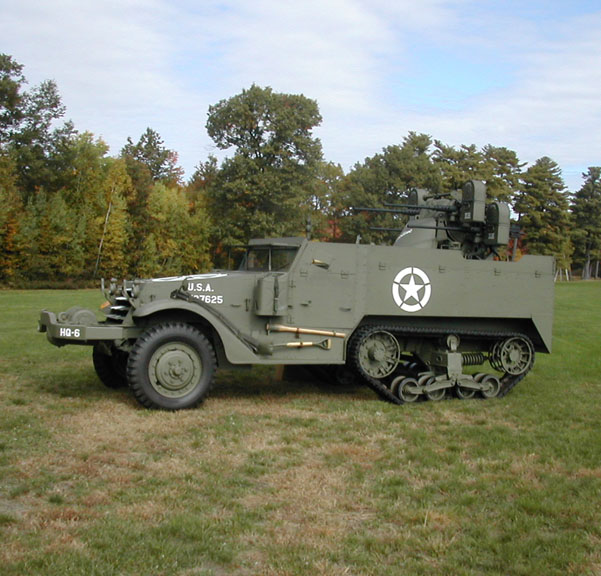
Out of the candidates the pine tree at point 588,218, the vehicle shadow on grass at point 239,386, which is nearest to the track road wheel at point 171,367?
the vehicle shadow on grass at point 239,386

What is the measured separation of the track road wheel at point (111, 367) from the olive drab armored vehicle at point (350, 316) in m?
0.02

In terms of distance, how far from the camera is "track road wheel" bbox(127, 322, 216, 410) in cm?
792

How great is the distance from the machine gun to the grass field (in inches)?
82.4

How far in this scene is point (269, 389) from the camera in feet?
33.0

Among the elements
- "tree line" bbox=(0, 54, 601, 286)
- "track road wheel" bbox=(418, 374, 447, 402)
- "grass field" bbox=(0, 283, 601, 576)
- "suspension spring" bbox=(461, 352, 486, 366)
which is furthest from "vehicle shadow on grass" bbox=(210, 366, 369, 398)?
"tree line" bbox=(0, 54, 601, 286)

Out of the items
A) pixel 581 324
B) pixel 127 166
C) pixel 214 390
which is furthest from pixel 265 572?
pixel 127 166

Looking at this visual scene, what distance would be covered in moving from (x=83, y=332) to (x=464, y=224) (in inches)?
203

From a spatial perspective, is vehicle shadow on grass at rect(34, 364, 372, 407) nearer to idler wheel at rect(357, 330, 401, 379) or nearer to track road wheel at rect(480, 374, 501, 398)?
idler wheel at rect(357, 330, 401, 379)

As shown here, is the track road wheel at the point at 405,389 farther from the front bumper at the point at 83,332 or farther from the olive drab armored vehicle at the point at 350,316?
the front bumper at the point at 83,332

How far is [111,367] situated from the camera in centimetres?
958

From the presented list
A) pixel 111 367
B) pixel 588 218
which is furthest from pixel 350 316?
pixel 588 218

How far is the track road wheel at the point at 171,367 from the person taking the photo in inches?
312

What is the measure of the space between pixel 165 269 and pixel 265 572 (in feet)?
137

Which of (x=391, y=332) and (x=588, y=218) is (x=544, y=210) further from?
(x=391, y=332)
